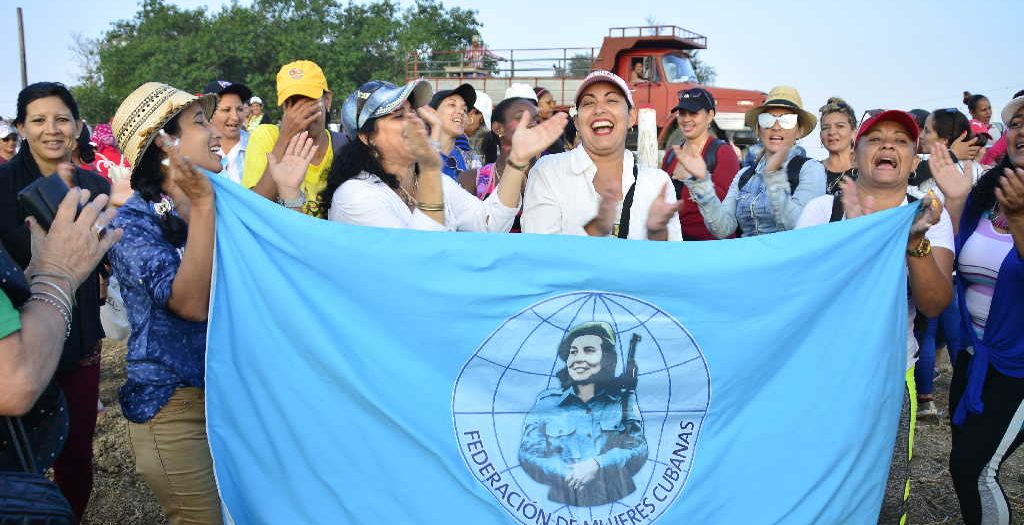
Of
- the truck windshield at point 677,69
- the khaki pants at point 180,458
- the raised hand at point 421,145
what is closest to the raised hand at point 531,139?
the raised hand at point 421,145

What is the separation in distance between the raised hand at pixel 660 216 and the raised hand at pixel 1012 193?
1159 mm

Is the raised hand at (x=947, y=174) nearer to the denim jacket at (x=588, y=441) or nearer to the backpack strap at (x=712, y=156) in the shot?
the backpack strap at (x=712, y=156)

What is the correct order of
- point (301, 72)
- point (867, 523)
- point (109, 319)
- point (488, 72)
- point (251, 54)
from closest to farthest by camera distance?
point (867, 523) → point (301, 72) → point (109, 319) → point (488, 72) → point (251, 54)

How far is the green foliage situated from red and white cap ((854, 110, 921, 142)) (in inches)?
1379

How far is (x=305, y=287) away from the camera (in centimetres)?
264

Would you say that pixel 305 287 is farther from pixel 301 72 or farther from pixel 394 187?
pixel 301 72

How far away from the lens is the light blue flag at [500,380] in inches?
102

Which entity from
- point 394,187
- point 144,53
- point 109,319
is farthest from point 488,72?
→ point 144,53

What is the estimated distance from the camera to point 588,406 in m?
2.64

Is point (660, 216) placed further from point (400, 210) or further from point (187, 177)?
point (187, 177)

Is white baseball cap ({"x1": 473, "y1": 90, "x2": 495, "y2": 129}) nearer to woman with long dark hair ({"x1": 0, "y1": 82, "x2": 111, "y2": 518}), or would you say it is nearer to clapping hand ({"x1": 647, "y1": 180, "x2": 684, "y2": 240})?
woman with long dark hair ({"x1": 0, "y1": 82, "x2": 111, "y2": 518})

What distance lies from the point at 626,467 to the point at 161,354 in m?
1.56

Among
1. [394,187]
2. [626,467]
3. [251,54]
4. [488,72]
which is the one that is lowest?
[626,467]

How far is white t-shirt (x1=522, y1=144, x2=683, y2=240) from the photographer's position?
352 centimetres
